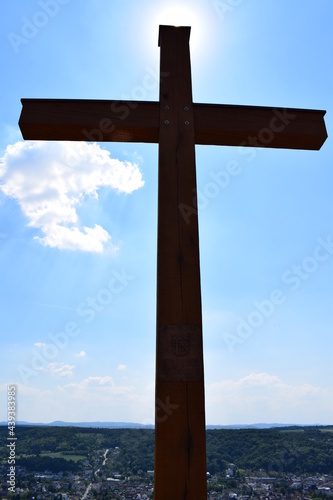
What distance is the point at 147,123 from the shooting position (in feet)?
8.38

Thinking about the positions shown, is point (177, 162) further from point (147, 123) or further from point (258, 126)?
point (258, 126)

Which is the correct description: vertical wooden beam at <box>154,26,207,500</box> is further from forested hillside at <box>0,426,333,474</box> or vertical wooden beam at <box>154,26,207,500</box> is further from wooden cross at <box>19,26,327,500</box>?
forested hillside at <box>0,426,333,474</box>

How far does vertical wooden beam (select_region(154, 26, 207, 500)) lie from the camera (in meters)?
1.79

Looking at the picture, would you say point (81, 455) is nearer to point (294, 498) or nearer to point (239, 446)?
point (239, 446)

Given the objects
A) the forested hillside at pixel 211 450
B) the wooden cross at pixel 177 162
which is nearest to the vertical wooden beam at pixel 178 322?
the wooden cross at pixel 177 162

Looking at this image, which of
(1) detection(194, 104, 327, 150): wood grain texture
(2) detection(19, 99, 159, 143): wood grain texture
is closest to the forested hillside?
(1) detection(194, 104, 327, 150): wood grain texture

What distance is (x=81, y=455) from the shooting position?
9.42 m

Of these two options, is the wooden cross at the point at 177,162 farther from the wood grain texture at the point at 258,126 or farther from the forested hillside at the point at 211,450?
the forested hillside at the point at 211,450

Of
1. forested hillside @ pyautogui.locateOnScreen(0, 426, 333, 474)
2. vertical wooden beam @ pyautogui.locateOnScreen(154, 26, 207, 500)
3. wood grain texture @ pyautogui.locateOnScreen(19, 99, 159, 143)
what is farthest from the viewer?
forested hillside @ pyautogui.locateOnScreen(0, 426, 333, 474)

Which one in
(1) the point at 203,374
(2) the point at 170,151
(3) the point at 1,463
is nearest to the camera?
(1) the point at 203,374

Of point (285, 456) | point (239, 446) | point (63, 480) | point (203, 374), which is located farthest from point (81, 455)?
point (203, 374)

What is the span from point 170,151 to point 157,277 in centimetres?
82

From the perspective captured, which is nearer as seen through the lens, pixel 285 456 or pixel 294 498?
pixel 294 498

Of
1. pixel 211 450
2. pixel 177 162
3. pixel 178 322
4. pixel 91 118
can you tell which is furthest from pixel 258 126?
pixel 211 450
